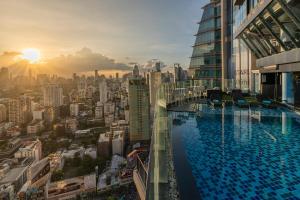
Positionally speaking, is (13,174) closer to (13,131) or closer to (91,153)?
(91,153)

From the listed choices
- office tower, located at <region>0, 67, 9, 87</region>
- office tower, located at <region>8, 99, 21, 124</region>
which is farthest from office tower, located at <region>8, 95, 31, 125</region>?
office tower, located at <region>0, 67, 9, 87</region>

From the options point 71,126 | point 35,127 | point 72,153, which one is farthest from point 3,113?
point 72,153

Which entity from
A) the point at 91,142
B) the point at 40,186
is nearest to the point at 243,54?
the point at 40,186

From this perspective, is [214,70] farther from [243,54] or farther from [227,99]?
[227,99]

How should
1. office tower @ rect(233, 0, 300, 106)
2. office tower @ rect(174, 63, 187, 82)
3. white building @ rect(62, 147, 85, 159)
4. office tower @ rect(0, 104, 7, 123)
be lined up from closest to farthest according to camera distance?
office tower @ rect(233, 0, 300, 106) < office tower @ rect(174, 63, 187, 82) < white building @ rect(62, 147, 85, 159) < office tower @ rect(0, 104, 7, 123)

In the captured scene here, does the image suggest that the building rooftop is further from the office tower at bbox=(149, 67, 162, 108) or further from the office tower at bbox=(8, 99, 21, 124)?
the office tower at bbox=(8, 99, 21, 124)

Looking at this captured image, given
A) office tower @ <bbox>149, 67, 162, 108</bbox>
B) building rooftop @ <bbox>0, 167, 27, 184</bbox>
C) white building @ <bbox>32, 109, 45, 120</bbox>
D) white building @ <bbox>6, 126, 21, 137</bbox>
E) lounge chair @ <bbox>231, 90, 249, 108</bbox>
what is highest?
office tower @ <bbox>149, 67, 162, 108</bbox>

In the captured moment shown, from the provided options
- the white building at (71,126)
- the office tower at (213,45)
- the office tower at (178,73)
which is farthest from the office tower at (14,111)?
the office tower at (213,45)

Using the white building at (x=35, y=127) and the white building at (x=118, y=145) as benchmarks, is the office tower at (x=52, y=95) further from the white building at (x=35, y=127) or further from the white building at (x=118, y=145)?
the white building at (x=118, y=145)
